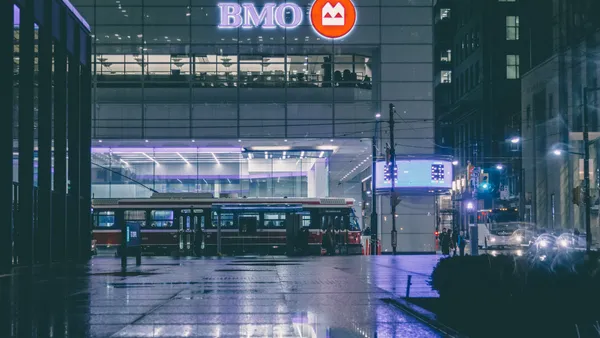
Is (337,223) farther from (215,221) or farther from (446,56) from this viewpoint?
(446,56)

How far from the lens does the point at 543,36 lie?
7919 centimetres

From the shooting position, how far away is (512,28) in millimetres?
92875

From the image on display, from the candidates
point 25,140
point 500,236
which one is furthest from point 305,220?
point 25,140

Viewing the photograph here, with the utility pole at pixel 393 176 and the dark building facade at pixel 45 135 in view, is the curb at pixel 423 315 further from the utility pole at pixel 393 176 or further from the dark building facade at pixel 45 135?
the utility pole at pixel 393 176

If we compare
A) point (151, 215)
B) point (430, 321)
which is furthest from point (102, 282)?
point (151, 215)

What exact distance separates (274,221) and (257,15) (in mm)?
13816

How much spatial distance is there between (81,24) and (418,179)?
24869 mm

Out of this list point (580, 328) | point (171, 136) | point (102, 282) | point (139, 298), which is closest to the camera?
point (580, 328)

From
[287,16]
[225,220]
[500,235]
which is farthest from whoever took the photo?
[287,16]

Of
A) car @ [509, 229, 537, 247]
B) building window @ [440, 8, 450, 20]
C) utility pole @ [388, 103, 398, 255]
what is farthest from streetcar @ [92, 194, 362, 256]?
building window @ [440, 8, 450, 20]

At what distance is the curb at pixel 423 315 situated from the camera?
1214cm

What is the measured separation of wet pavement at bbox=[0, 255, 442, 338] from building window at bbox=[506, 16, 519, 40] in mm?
71785

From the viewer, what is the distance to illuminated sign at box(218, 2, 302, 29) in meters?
51.8

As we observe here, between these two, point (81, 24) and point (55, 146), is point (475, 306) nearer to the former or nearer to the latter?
point (55, 146)
